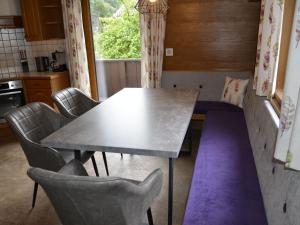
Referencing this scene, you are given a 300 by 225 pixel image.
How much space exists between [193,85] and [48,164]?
7.95 ft

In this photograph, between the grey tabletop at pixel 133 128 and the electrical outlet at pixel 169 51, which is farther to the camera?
the electrical outlet at pixel 169 51

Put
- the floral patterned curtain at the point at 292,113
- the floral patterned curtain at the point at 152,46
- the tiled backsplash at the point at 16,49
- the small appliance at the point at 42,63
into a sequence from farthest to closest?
the small appliance at the point at 42,63 → the tiled backsplash at the point at 16,49 → the floral patterned curtain at the point at 152,46 → the floral patterned curtain at the point at 292,113

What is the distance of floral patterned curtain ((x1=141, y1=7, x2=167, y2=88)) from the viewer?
11.8 feet

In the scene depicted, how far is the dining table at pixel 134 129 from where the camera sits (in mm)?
1553

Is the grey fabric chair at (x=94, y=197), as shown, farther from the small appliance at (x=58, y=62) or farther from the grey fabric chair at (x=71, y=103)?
the small appliance at (x=58, y=62)

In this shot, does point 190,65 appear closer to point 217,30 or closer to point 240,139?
point 217,30

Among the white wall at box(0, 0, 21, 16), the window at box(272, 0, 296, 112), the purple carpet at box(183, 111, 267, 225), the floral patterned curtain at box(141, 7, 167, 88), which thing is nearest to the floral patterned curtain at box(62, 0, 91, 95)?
the white wall at box(0, 0, 21, 16)

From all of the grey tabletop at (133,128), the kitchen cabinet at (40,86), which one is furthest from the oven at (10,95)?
the grey tabletop at (133,128)

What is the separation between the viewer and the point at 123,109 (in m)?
2.29

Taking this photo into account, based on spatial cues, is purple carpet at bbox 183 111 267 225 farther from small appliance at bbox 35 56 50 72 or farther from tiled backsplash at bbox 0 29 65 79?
tiled backsplash at bbox 0 29 65 79

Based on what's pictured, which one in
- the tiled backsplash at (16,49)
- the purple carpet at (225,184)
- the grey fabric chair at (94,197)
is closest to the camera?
the grey fabric chair at (94,197)

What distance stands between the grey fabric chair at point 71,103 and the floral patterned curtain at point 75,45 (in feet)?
4.45

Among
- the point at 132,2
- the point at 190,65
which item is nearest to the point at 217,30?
the point at 190,65

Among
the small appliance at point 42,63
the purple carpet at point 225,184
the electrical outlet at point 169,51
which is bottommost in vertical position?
the purple carpet at point 225,184
